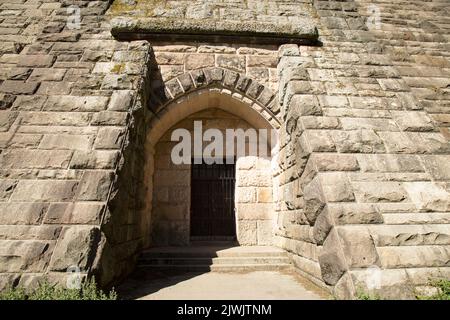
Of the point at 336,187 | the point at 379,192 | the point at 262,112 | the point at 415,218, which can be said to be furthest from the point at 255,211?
the point at 415,218

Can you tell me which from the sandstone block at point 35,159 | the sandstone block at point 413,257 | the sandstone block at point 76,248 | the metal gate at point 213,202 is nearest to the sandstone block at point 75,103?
the sandstone block at point 35,159

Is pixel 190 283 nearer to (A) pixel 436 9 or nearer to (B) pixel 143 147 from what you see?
(B) pixel 143 147

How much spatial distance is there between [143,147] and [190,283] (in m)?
2.28

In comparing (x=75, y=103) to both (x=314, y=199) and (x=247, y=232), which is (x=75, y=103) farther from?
(x=247, y=232)

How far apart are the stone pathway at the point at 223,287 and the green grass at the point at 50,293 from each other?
60cm

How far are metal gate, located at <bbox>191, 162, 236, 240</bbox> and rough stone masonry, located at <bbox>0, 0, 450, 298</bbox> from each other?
1.05m

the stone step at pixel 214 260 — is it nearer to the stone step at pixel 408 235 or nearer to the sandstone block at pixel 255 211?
the sandstone block at pixel 255 211

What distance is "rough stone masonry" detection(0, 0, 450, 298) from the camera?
9.18 ft

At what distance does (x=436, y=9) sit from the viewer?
682 centimetres

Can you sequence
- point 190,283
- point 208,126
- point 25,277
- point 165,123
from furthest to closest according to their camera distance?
1. point 208,126
2. point 165,123
3. point 190,283
4. point 25,277

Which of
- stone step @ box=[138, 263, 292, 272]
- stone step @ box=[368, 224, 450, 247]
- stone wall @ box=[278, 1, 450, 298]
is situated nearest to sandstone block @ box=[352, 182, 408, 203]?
stone wall @ box=[278, 1, 450, 298]
